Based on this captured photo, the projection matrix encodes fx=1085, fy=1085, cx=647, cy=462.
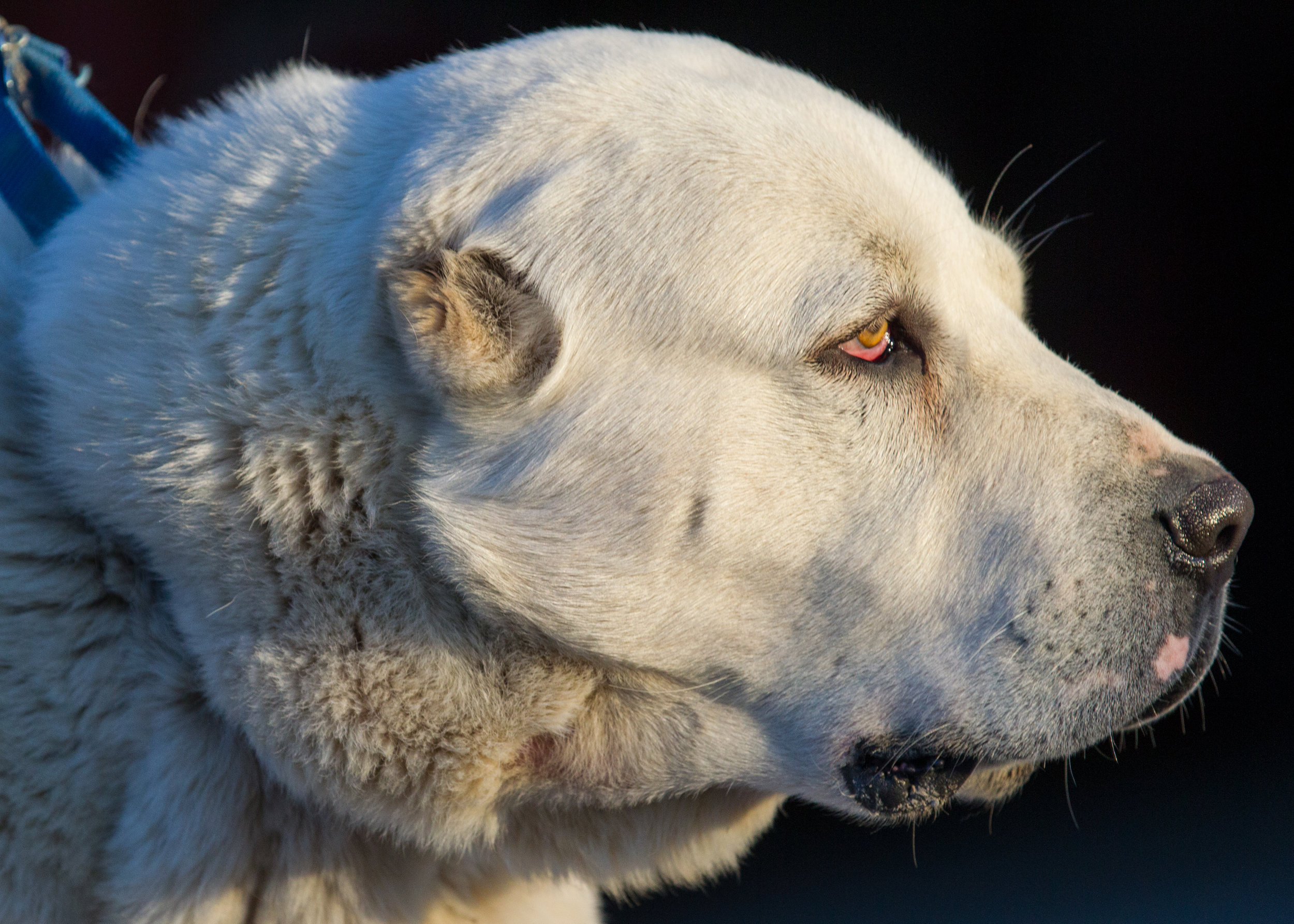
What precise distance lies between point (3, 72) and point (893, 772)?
101 inches

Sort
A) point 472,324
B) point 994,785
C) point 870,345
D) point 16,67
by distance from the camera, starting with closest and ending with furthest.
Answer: point 472,324, point 870,345, point 994,785, point 16,67

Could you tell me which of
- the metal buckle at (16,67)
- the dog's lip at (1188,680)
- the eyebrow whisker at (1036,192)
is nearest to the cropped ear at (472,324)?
the eyebrow whisker at (1036,192)

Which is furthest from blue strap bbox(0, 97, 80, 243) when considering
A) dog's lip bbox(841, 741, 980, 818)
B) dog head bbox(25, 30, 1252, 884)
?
dog's lip bbox(841, 741, 980, 818)

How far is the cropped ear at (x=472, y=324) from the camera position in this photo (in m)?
1.90

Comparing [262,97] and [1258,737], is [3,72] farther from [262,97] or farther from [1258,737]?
[1258,737]

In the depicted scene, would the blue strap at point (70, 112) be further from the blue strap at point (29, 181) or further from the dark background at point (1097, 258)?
the dark background at point (1097, 258)

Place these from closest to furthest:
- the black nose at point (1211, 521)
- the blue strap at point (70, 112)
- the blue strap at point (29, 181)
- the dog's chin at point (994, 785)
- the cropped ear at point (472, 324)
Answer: the cropped ear at point (472, 324) < the black nose at point (1211, 521) < the dog's chin at point (994, 785) < the blue strap at point (29, 181) < the blue strap at point (70, 112)

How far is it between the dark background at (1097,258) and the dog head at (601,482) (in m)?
3.21

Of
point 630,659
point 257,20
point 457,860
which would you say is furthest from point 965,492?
point 257,20

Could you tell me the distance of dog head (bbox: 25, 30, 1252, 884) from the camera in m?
1.93

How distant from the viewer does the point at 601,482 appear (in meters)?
1.96

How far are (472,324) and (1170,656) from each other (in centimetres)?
143

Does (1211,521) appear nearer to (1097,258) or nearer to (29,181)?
(29,181)

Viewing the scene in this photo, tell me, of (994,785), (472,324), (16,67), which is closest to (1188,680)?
(994,785)
